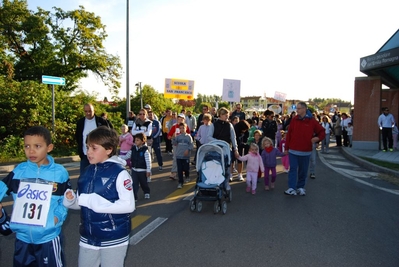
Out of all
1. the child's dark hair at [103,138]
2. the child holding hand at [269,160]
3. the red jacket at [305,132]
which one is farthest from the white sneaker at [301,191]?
the child's dark hair at [103,138]

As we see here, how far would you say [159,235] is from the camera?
502 centimetres

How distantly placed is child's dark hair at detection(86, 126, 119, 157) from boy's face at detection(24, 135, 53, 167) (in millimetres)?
393

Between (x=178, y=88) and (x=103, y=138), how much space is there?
30.4 m

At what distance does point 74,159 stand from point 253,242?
10.4 m

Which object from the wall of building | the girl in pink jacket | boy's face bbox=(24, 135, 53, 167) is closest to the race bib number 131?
boy's face bbox=(24, 135, 53, 167)

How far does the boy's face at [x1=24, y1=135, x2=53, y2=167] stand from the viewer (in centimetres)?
280

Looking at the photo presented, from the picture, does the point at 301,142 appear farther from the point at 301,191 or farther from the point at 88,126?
the point at 88,126

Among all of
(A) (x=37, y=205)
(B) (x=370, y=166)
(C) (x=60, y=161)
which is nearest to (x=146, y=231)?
(A) (x=37, y=205)

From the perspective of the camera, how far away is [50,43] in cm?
2553

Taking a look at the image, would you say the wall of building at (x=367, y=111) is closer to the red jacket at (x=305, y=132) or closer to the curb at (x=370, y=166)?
the curb at (x=370, y=166)

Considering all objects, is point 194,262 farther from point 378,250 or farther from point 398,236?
point 398,236

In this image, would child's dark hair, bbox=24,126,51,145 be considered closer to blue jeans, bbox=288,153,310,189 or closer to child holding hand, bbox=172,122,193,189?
child holding hand, bbox=172,122,193,189

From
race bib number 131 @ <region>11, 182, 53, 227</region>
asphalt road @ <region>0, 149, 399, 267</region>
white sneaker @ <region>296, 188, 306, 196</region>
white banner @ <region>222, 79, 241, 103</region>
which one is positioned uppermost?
white banner @ <region>222, 79, 241, 103</region>

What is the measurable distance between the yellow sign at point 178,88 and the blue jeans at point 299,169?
25389 mm
